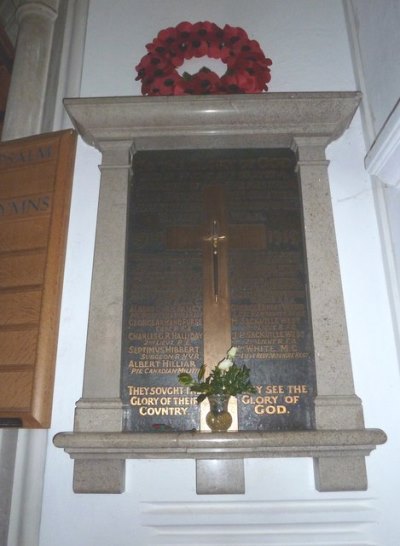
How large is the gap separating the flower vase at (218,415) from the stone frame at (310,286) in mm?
60

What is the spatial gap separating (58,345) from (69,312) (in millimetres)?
189

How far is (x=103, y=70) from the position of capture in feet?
10.6

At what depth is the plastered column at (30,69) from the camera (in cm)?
297

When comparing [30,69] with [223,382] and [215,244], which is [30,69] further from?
[223,382]

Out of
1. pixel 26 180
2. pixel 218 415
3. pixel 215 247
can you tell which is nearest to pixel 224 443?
pixel 218 415

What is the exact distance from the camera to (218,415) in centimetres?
216

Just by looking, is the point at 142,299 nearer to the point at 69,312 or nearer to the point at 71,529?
the point at 69,312

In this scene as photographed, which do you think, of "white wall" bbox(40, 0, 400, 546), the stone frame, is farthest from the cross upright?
"white wall" bbox(40, 0, 400, 546)

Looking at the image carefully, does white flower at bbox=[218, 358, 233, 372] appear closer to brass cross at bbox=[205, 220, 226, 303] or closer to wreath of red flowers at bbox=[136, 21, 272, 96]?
brass cross at bbox=[205, 220, 226, 303]

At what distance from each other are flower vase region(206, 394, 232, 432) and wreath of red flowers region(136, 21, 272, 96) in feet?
6.04

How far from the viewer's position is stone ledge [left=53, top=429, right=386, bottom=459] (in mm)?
2104

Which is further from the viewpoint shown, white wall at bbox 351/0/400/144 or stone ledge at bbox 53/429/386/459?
white wall at bbox 351/0/400/144

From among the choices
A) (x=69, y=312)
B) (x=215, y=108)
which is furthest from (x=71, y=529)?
(x=215, y=108)

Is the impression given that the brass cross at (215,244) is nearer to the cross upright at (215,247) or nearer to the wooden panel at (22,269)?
the cross upright at (215,247)
